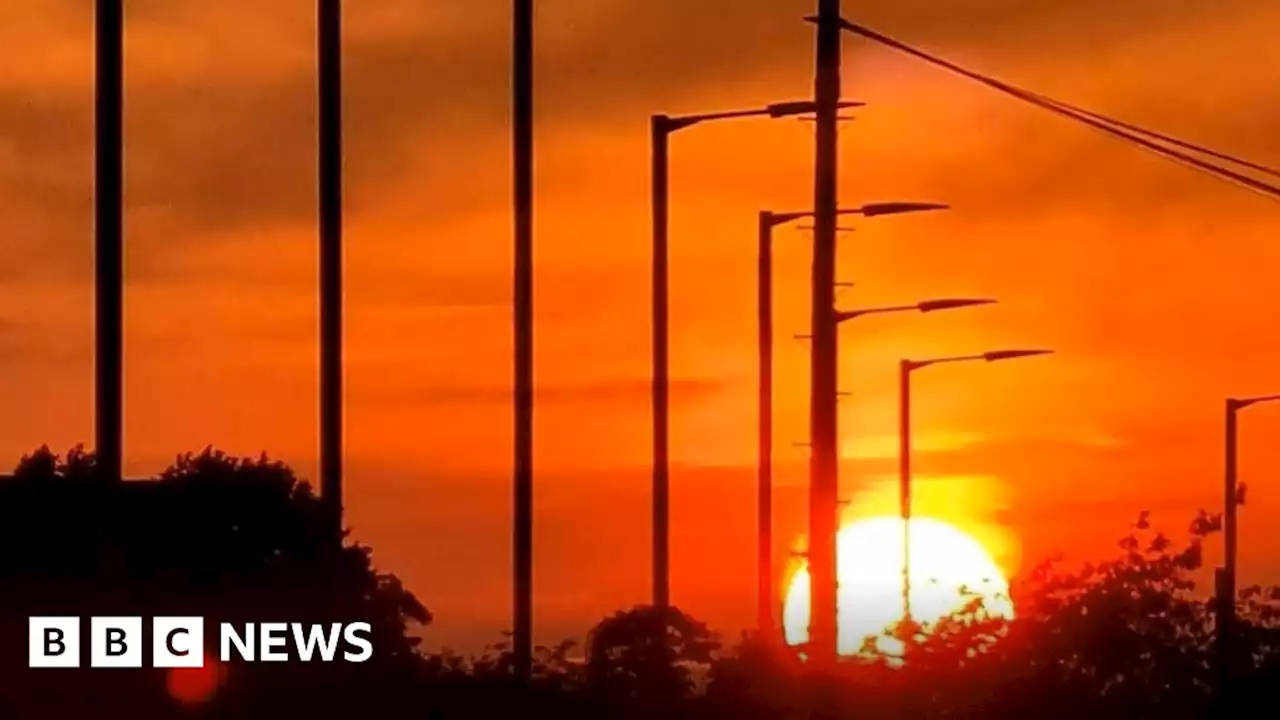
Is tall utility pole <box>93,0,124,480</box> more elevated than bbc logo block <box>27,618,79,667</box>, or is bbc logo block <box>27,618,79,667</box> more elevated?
tall utility pole <box>93,0,124,480</box>

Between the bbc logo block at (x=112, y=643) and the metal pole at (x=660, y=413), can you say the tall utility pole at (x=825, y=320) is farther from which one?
the metal pole at (x=660, y=413)

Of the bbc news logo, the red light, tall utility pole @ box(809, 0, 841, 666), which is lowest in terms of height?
the red light

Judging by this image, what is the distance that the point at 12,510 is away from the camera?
4647 centimetres

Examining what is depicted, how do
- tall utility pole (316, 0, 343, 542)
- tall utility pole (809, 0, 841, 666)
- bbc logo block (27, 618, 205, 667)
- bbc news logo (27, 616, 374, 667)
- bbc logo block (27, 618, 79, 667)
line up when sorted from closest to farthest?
tall utility pole (809, 0, 841, 666)
bbc logo block (27, 618, 79, 667)
bbc logo block (27, 618, 205, 667)
bbc news logo (27, 616, 374, 667)
tall utility pole (316, 0, 343, 542)

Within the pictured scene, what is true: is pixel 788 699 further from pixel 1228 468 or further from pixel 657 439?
pixel 1228 468

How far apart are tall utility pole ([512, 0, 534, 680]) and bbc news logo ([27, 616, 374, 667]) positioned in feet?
15.5

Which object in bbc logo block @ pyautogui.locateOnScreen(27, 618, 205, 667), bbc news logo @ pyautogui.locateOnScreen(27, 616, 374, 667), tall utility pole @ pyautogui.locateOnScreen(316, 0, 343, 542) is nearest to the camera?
bbc logo block @ pyautogui.locateOnScreen(27, 618, 205, 667)

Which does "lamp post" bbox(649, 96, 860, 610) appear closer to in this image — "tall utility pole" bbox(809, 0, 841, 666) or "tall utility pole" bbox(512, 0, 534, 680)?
"tall utility pole" bbox(512, 0, 534, 680)

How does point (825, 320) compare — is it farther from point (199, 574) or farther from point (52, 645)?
point (199, 574)

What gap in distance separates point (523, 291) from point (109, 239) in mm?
8084

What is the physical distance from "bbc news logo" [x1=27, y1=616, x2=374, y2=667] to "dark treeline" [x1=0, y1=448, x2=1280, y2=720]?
19 centimetres

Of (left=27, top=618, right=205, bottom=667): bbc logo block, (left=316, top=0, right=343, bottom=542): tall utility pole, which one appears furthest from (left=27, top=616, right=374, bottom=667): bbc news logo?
(left=316, top=0, right=343, bottom=542): tall utility pole

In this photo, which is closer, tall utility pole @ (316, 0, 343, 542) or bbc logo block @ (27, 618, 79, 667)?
bbc logo block @ (27, 618, 79, 667)

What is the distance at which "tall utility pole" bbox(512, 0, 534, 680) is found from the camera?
1925 inches
